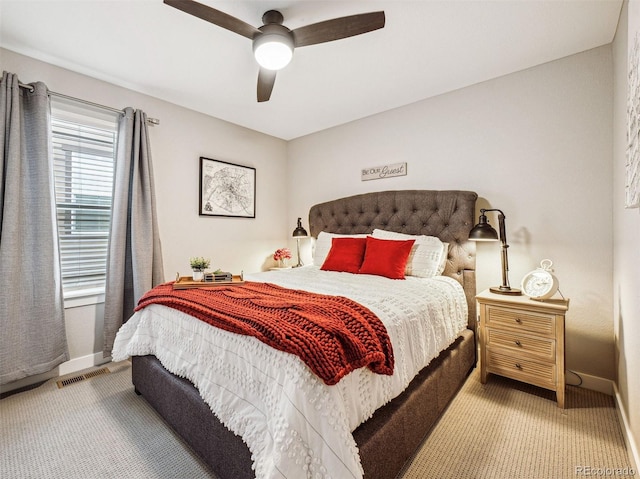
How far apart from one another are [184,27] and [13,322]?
2.37m

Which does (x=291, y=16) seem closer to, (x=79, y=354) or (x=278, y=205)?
(x=278, y=205)

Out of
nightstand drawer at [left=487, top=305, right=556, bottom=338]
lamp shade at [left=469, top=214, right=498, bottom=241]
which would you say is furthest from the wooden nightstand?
lamp shade at [left=469, top=214, right=498, bottom=241]

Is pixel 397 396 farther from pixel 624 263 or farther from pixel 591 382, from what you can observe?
pixel 591 382

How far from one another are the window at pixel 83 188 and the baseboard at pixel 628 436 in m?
3.68

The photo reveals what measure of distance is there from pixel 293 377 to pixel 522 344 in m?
1.79

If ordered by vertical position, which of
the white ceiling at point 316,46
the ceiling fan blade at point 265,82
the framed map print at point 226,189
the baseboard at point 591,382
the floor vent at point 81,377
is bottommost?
the floor vent at point 81,377

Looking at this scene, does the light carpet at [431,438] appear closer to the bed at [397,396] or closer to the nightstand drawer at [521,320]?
the bed at [397,396]

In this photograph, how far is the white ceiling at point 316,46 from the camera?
Result: 1800 mm

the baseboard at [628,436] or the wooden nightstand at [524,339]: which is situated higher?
the wooden nightstand at [524,339]

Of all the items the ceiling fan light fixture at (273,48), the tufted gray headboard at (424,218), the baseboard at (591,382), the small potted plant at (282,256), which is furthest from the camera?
the small potted plant at (282,256)

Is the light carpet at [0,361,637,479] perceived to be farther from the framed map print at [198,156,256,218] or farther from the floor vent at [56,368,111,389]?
the framed map print at [198,156,256,218]

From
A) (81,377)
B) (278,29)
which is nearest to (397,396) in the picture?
(278,29)

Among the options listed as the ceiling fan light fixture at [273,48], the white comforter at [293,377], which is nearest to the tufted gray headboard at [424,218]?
the white comforter at [293,377]

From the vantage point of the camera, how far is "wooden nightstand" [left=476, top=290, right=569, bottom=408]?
1.88 metres
